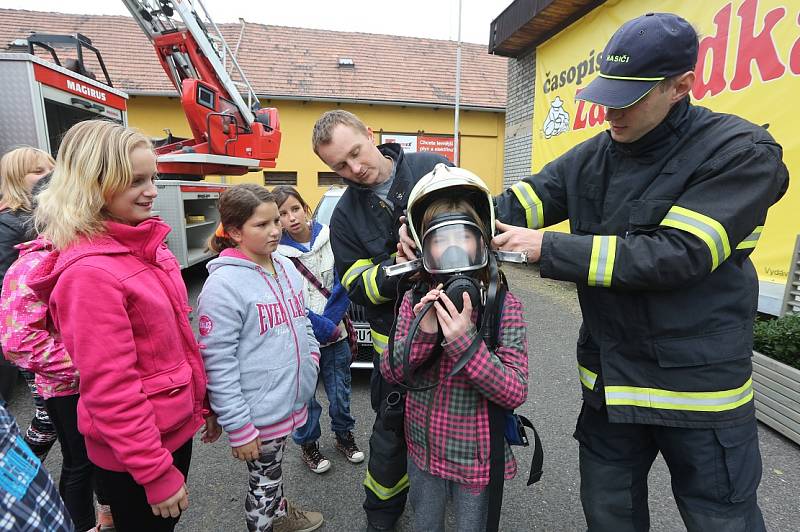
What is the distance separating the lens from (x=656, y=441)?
157 cm

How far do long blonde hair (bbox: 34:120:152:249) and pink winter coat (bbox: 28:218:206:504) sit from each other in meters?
0.05

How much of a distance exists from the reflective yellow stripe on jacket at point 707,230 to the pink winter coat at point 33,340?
2304 mm

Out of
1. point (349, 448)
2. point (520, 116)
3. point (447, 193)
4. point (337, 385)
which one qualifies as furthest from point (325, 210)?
point (520, 116)

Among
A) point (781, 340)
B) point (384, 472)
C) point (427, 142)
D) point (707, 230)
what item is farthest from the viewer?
point (427, 142)

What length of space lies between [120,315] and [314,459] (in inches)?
73.1

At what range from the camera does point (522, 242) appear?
53.4 inches

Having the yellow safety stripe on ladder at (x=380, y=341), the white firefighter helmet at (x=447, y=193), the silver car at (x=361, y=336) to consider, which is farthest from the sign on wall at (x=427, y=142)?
the white firefighter helmet at (x=447, y=193)

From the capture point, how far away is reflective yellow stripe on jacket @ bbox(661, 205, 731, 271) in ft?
3.95

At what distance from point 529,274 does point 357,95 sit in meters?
8.69

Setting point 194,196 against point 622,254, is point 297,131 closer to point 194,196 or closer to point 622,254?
point 194,196

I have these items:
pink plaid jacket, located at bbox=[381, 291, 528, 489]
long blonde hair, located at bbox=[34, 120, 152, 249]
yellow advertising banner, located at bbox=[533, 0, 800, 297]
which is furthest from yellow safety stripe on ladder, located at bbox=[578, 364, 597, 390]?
yellow advertising banner, located at bbox=[533, 0, 800, 297]

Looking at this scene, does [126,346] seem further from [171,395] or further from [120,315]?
[171,395]

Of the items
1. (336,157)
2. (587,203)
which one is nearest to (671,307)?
(587,203)

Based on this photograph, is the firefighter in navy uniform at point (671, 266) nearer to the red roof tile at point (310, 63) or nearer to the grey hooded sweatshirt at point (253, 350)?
the grey hooded sweatshirt at point (253, 350)
